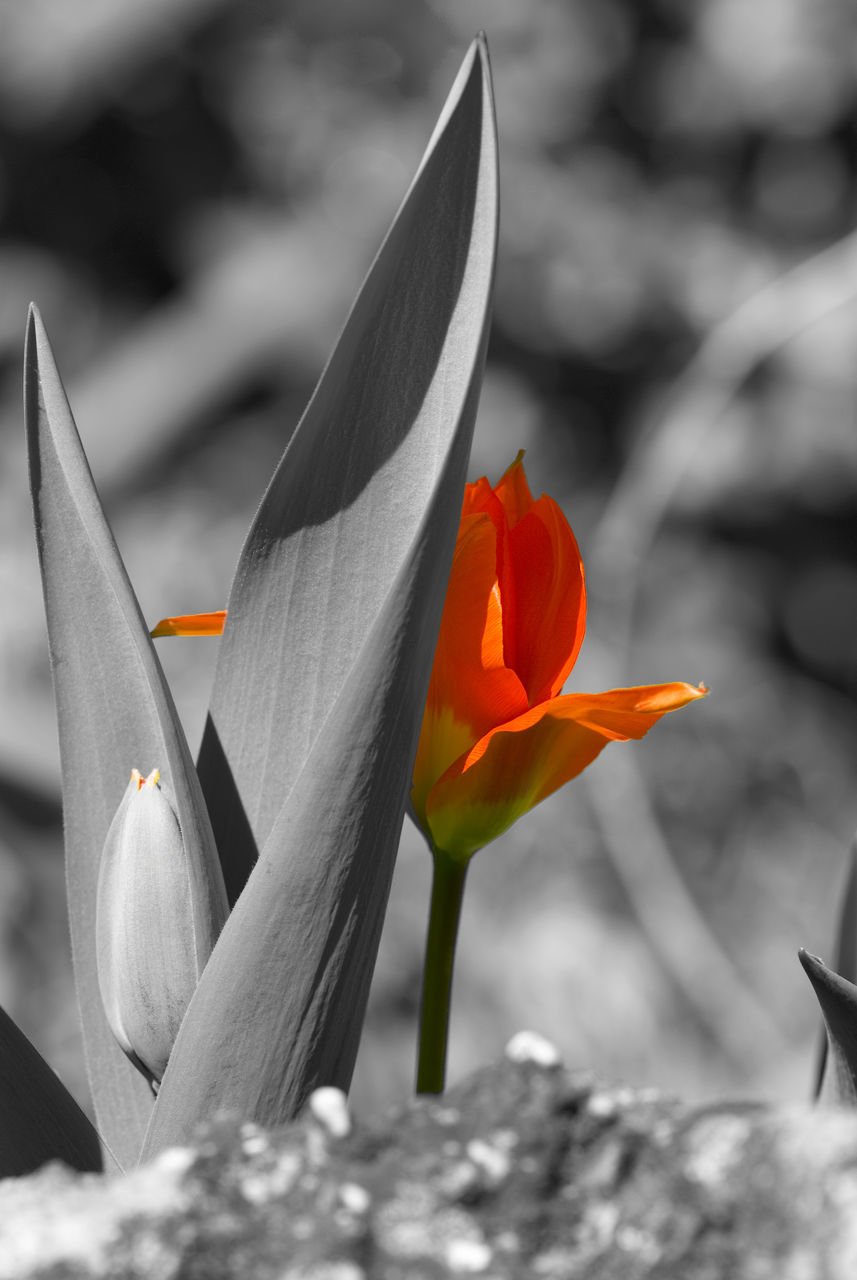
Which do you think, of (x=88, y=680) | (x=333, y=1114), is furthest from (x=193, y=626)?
(x=333, y=1114)

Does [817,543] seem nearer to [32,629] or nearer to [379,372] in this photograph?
[32,629]

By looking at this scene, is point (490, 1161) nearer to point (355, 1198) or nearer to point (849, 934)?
point (355, 1198)

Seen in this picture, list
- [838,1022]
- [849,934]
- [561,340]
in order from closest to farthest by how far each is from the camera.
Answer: [838,1022]
[849,934]
[561,340]

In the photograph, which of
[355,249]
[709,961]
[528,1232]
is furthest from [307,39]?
[528,1232]

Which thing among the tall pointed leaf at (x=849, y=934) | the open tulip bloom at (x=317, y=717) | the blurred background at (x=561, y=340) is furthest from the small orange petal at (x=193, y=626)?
the blurred background at (x=561, y=340)

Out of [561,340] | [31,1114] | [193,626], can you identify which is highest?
[561,340]
